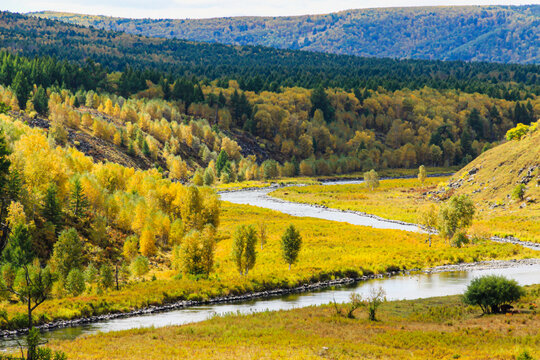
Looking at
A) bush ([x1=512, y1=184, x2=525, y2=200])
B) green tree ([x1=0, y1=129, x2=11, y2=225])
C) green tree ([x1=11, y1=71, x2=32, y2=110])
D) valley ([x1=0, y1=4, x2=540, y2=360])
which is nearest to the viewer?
valley ([x1=0, y1=4, x2=540, y2=360])

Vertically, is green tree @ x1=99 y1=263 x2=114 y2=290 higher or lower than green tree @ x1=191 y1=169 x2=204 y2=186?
higher

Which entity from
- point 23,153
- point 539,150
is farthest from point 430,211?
point 23,153

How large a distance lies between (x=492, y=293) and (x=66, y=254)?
4586cm

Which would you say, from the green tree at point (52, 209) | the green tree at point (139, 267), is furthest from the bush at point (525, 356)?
the green tree at point (52, 209)

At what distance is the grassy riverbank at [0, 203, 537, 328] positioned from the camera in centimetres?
5592

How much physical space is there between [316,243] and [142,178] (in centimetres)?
3889

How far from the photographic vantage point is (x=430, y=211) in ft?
318

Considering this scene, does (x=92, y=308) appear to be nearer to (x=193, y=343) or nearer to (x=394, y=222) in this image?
(x=193, y=343)

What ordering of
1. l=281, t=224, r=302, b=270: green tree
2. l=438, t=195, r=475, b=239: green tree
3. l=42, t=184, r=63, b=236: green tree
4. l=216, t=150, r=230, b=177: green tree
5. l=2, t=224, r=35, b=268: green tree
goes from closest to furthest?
1. l=2, t=224, r=35, b=268: green tree
2. l=281, t=224, r=302, b=270: green tree
3. l=42, t=184, r=63, b=236: green tree
4. l=438, t=195, r=475, b=239: green tree
5. l=216, t=150, r=230, b=177: green tree

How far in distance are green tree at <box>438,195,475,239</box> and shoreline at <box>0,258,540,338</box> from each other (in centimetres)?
1251

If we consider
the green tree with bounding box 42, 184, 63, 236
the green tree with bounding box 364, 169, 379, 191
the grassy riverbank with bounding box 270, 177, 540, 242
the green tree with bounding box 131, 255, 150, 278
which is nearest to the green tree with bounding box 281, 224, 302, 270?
the green tree with bounding box 131, 255, 150, 278

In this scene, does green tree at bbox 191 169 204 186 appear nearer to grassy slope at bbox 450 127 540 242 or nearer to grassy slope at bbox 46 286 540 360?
grassy slope at bbox 450 127 540 242

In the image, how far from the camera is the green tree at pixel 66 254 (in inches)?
2527

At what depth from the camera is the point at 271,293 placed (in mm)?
63844
